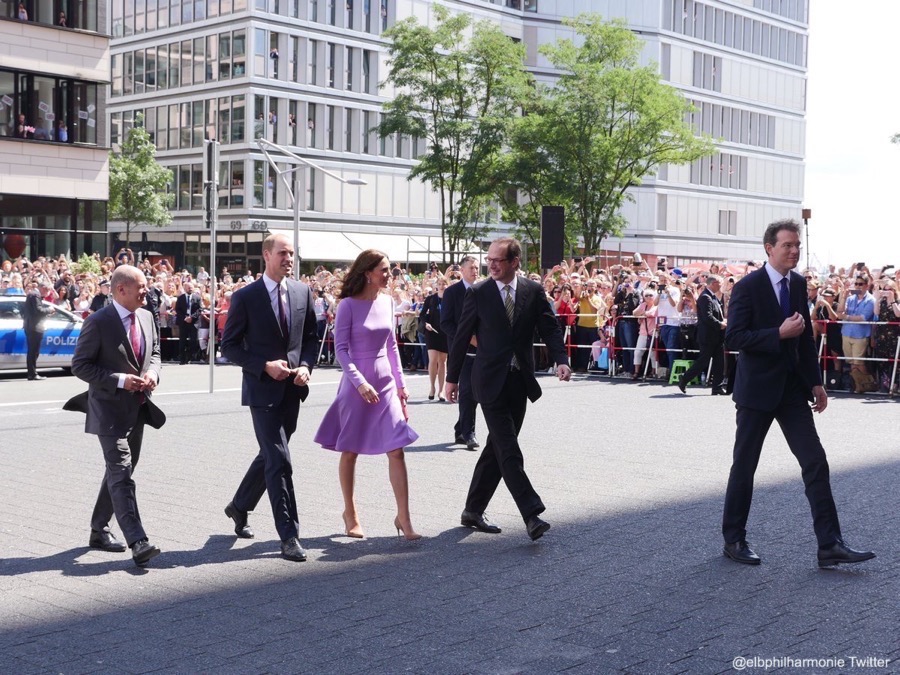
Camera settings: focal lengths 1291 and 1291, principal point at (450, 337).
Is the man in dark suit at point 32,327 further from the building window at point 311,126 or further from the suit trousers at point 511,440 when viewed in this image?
the building window at point 311,126

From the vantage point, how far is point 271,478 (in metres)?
7.63

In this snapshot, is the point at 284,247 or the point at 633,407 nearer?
the point at 284,247

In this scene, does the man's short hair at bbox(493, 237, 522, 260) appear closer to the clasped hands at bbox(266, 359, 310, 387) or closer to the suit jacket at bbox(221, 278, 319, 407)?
the suit jacket at bbox(221, 278, 319, 407)

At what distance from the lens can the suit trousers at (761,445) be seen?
7.32 m

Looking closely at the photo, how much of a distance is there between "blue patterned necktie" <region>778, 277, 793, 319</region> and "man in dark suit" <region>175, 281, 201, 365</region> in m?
22.7

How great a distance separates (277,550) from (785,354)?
324 centimetres

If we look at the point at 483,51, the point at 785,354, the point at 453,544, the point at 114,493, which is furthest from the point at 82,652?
the point at 483,51

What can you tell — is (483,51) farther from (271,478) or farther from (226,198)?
(271,478)

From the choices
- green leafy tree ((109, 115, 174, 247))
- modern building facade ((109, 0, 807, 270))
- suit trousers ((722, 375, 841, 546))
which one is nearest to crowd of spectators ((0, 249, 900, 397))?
suit trousers ((722, 375, 841, 546))

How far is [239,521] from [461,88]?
45821mm

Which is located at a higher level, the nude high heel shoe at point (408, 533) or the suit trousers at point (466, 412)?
the suit trousers at point (466, 412)

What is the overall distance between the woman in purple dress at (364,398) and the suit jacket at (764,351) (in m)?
2.12

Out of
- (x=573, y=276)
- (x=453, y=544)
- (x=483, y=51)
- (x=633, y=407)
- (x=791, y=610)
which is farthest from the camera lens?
(x=483, y=51)

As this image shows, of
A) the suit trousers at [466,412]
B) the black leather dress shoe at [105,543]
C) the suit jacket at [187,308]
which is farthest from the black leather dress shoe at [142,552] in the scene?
the suit jacket at [187,308]
